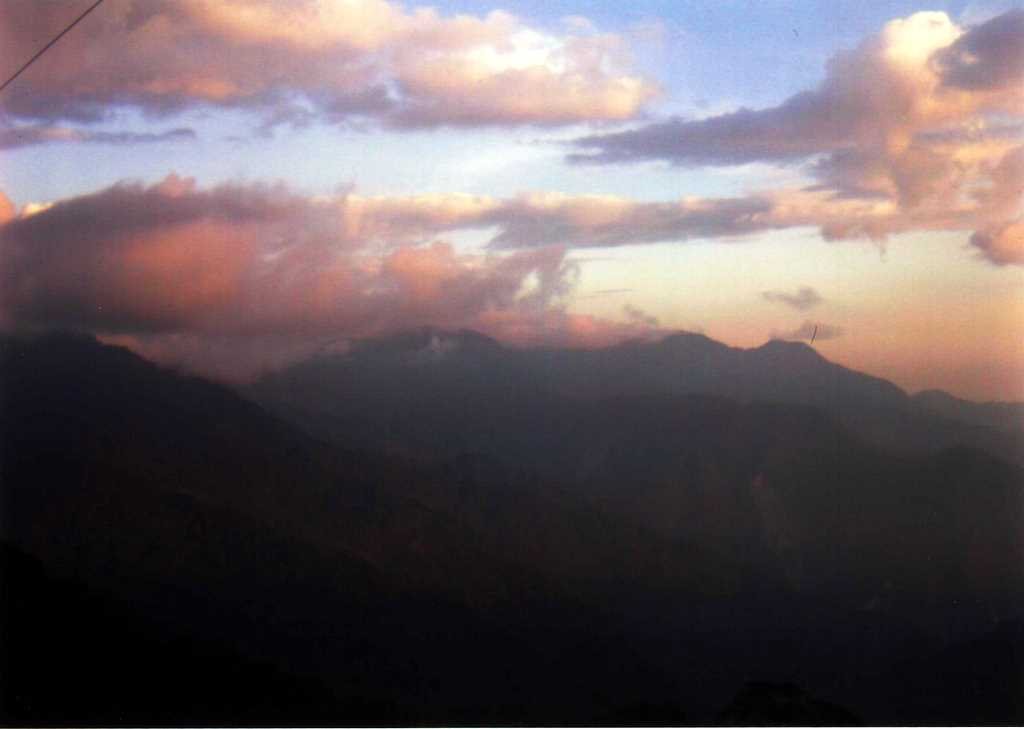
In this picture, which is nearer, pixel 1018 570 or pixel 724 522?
pixel 1018 570

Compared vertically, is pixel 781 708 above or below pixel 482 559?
below

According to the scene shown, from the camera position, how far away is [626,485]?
7.07 meters

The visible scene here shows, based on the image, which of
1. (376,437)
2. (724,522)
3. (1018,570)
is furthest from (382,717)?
(1018,570)

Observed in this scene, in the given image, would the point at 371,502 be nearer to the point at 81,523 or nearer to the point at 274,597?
the point at 274,597

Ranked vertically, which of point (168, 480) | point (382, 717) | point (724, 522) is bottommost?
point (382, 717)

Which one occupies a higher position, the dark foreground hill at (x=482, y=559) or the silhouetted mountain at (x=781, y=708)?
the dark foreground hill at (x=482, y=559)

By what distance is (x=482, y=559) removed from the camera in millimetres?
7016

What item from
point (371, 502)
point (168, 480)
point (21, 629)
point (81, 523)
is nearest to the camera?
point (21, 629)

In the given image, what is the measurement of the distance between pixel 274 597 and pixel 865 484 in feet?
15.4

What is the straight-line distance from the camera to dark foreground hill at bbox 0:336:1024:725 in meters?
6.13

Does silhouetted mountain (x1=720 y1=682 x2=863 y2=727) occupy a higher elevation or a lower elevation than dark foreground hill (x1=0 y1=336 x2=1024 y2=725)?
lower

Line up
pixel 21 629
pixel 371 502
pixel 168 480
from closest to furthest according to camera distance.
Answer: pixel 21 629
pixel 168 480
pixel 371 502

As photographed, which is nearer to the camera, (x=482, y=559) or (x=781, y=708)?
(x=781, y=708)

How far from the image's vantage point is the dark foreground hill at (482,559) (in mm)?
6133
